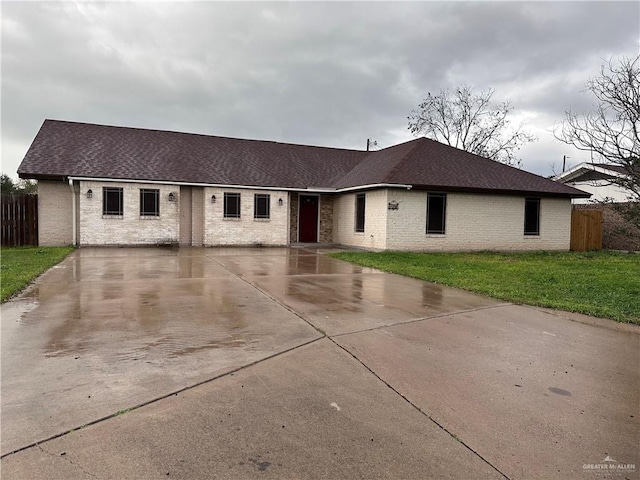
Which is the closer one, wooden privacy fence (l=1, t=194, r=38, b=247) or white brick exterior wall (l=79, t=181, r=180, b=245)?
wooden privacy fence (l=1, t=194, r=38, b=247)

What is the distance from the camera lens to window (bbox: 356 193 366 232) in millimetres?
18047

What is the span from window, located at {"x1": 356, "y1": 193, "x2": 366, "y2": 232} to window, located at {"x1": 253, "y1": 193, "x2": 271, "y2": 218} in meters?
4.16

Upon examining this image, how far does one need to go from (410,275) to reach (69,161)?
14.9 meters

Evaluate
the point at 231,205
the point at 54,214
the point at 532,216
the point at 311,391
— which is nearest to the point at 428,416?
the point at 311,391

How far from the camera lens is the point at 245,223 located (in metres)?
19.0

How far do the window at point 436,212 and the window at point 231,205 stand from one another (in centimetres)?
838

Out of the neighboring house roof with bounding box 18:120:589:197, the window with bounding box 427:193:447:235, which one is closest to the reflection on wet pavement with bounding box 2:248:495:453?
the window with bounding box 427:193:447:235

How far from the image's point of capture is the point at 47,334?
4703 millimetres

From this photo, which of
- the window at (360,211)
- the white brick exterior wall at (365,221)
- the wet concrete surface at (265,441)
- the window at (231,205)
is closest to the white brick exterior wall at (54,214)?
the window at (231,205)

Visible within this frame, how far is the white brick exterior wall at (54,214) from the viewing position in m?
16.8

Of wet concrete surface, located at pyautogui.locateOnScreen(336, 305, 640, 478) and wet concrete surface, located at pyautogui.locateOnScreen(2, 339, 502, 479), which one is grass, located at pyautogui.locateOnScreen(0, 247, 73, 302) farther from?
wet concrete surface, located at pyautogui.locateOnScreen(336, 305, 640, 478)

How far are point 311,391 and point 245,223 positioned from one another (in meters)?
16.1

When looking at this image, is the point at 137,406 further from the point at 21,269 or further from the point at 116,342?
the point at 21,269

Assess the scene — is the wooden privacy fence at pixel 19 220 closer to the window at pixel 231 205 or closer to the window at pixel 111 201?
the window at pixel 111 201
